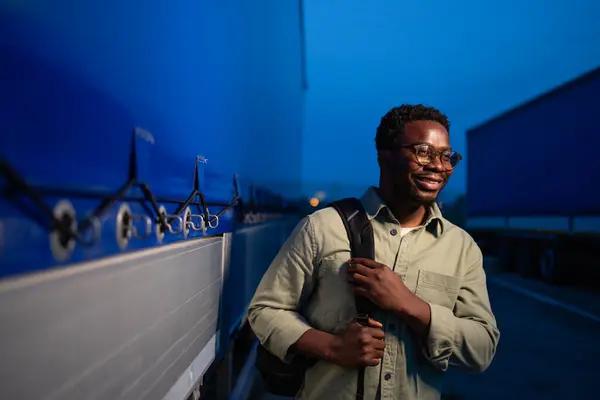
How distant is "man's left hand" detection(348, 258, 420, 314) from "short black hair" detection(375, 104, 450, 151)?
447 mm

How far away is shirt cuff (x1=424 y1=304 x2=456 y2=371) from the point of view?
1.55 meters

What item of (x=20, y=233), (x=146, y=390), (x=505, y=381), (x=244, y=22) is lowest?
(x=505, y=381)

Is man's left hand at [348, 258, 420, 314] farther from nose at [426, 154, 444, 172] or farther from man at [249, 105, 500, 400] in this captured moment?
nose at [426, 154, 444, 172]

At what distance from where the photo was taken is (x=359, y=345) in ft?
5.05

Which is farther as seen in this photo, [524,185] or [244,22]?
[524,185]

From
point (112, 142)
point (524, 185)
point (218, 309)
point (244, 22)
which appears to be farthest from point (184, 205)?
point (524, 185)

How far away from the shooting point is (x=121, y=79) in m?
0.96

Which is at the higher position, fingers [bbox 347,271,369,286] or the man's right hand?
fingers [bbox 347,271,369,286]

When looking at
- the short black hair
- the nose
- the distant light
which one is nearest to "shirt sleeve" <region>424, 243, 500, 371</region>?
the nose

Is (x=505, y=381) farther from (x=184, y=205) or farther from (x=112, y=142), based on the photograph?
(x=112, y=142)

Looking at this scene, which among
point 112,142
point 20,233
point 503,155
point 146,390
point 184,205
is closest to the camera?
point 20,233

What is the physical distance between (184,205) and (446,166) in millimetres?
854

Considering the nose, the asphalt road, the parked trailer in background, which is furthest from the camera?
the parked trailer in background

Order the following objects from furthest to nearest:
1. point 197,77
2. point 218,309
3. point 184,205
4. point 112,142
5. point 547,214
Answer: point 547,214, point 218,309, point 197,77, point 184,205, point 112,142
